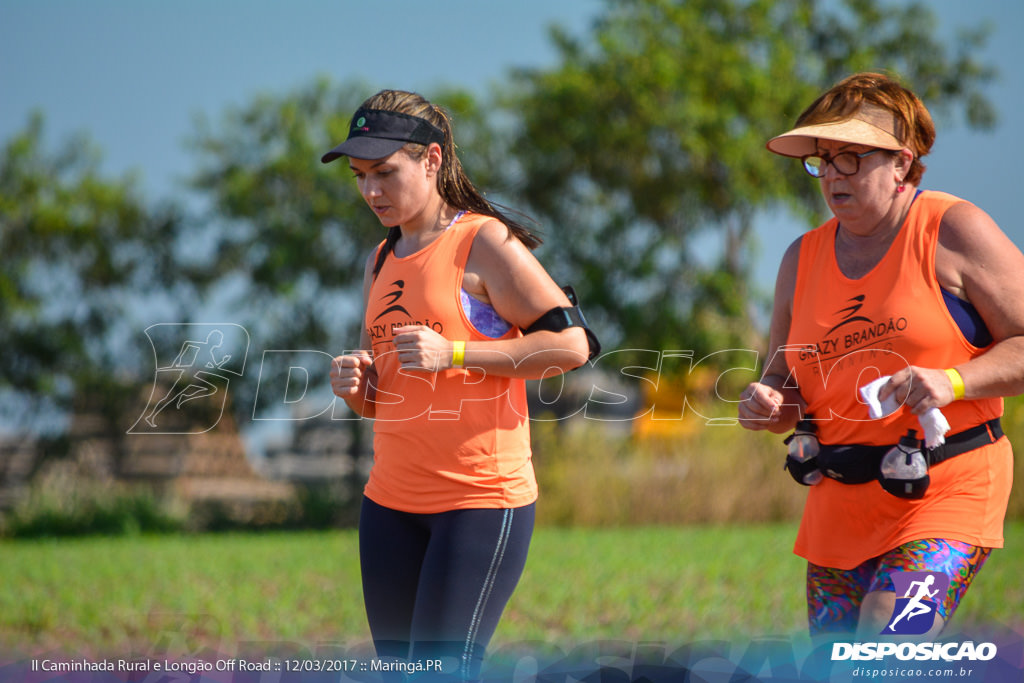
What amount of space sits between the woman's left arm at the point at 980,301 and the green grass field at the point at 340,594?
144 inches

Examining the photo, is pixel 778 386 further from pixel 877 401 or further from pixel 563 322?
pixel 563 322

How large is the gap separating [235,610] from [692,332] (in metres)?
10.3

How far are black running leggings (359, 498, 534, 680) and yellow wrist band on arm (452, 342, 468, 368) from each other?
0.41m

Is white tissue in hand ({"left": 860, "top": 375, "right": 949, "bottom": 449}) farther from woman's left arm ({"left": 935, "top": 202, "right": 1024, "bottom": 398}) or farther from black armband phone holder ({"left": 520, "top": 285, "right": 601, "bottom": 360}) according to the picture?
black armband phone holder ({"left": 520, "top": 285, "right": 601, "bottom": 360})

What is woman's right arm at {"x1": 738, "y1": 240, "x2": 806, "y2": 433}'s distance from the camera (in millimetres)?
2771

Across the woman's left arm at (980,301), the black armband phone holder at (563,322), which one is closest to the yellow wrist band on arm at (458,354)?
the black armband phone holder at (563,322)

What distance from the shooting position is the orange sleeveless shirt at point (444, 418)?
267cm

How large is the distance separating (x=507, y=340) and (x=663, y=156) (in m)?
14.4

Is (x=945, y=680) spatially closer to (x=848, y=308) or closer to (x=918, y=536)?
(x=918, y=536)

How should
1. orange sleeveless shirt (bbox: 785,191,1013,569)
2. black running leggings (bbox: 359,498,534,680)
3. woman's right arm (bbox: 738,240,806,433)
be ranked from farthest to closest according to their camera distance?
1. woman's right arm (bbox: 738,240,806,433)
2. black running leggings (bbox: 359,498,534,680)
3. orange sleeveless shirt (bbox: 785,191,1013,569)

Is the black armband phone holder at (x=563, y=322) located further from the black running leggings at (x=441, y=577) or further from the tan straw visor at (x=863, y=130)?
the tan straw visor at (x=863, y=130)

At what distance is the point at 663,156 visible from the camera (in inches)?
650

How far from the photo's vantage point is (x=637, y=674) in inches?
106

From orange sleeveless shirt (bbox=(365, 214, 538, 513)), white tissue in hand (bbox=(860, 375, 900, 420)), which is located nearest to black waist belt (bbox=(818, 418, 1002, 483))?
white tissue in hand (bbox=(860, 375, 900, 420))
